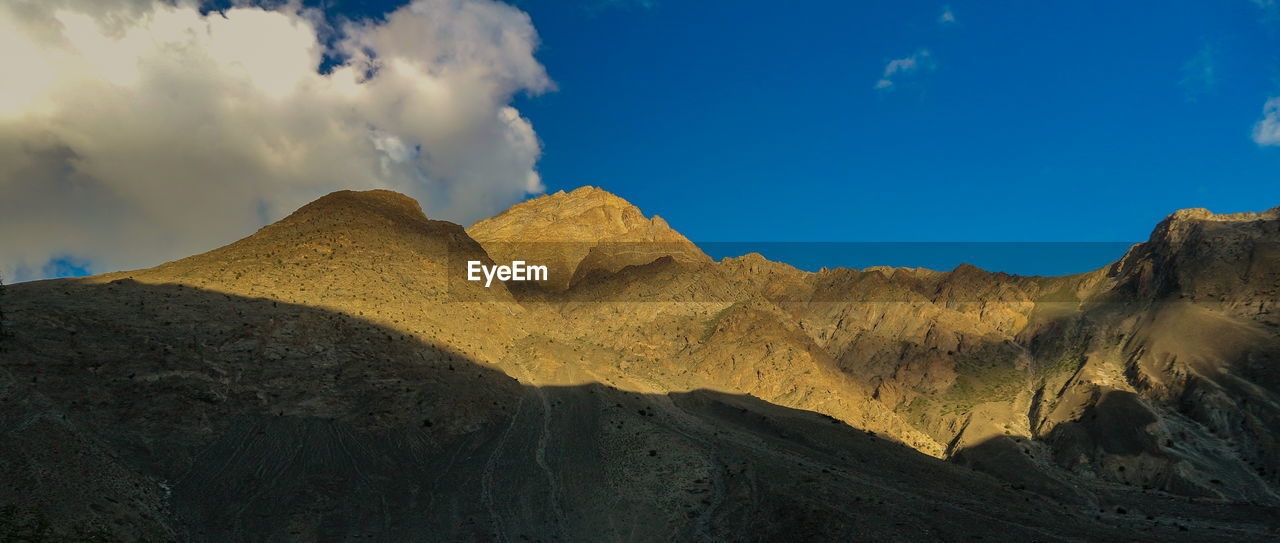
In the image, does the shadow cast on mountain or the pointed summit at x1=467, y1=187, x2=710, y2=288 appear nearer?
the shadow cast on mountain

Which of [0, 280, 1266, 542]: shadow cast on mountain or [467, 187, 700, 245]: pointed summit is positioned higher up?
[467, 187, 700, 245]: pointed summit

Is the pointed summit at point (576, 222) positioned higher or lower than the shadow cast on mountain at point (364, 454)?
higher

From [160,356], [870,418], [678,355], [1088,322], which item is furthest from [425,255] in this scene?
[1088,322]

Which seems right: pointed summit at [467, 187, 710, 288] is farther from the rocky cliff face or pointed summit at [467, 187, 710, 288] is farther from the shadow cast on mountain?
the shadow cast on mountain

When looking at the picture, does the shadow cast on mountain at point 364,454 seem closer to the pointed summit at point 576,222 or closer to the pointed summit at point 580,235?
the pointed summit at point 580,235

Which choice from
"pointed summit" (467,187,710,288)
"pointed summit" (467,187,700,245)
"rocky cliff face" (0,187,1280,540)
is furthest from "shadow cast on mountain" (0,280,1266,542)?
"pointed summit" (467,187,700,245)

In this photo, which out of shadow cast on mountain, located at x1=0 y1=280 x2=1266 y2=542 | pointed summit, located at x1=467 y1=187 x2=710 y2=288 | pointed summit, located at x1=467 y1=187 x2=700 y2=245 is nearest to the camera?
shadow cast on mountain, located at x1=0 y1=280 x2=1266 y2=542

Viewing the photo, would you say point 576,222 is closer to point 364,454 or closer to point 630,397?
point 630,397

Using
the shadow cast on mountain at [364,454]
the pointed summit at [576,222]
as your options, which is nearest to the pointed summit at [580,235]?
the pointed summit at [576,222]

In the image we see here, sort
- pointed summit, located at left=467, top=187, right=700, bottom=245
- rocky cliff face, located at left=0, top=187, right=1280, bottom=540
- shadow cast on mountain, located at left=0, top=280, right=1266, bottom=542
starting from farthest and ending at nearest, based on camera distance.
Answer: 1. pointed summit, located at left=467, top=187, right=700, bottom=245
2. rocky cliff face, located at left=0, top=187, right=1280, bottom=540
3. shadow cast on mountain, located at left=0, top=280, right=1266, bottom=542
